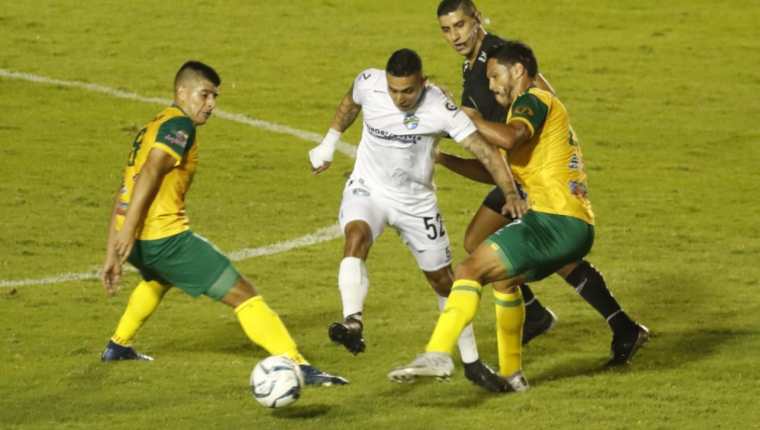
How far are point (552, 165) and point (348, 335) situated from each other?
1.48 meters

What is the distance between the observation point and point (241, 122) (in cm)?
1923

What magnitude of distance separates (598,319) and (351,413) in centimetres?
311

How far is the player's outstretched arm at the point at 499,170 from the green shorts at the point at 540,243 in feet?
0.28

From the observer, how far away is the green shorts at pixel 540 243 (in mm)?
9594

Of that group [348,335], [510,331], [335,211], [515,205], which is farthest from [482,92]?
[335,211]

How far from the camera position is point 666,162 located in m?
17.8

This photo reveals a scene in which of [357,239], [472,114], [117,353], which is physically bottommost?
[117,353]

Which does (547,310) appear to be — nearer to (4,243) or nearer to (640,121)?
(4,243)

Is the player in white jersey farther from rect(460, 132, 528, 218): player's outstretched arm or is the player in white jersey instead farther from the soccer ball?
the soccer ball

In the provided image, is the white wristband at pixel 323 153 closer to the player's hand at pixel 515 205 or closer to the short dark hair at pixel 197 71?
the short dark hair at pixel 197 71

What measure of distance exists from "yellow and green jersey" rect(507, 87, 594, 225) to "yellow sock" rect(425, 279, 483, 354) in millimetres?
705

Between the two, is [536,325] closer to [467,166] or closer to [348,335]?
[467,166]

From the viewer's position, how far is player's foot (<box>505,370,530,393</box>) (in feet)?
32.8

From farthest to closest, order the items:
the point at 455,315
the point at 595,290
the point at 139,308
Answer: the point at 595,290 → the point at 139,308 → the point at 455,315
